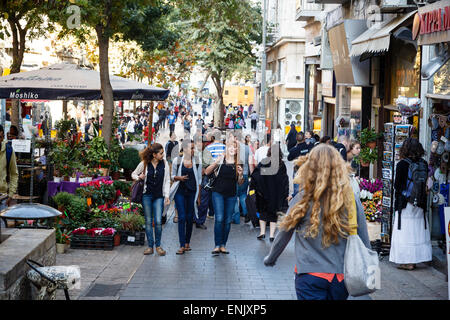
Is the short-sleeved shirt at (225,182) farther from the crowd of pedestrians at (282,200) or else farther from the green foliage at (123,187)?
the green foliage at (123,187)

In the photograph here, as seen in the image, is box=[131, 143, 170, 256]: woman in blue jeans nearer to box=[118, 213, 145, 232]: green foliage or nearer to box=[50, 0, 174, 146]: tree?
box=[118, 213, 145, 232]: green foliage

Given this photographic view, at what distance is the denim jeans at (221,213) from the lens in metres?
10.1

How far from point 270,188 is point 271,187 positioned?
3 cm

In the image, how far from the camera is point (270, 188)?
1153 centimetres

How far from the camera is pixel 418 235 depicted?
30.8 ft

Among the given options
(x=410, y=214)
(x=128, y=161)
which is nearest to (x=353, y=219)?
(x=410, y=214)

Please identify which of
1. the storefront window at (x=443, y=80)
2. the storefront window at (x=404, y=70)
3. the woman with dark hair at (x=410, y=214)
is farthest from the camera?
the storefront window at (x=404, y=70)

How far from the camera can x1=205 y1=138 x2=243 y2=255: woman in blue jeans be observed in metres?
10.1

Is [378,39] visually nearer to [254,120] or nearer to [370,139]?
[370,139]

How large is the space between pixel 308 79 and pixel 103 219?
21.1m

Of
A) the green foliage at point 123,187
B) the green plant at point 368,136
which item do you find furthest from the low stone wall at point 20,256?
the green plant at point 368,136

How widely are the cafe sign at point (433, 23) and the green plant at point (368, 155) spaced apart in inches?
165
